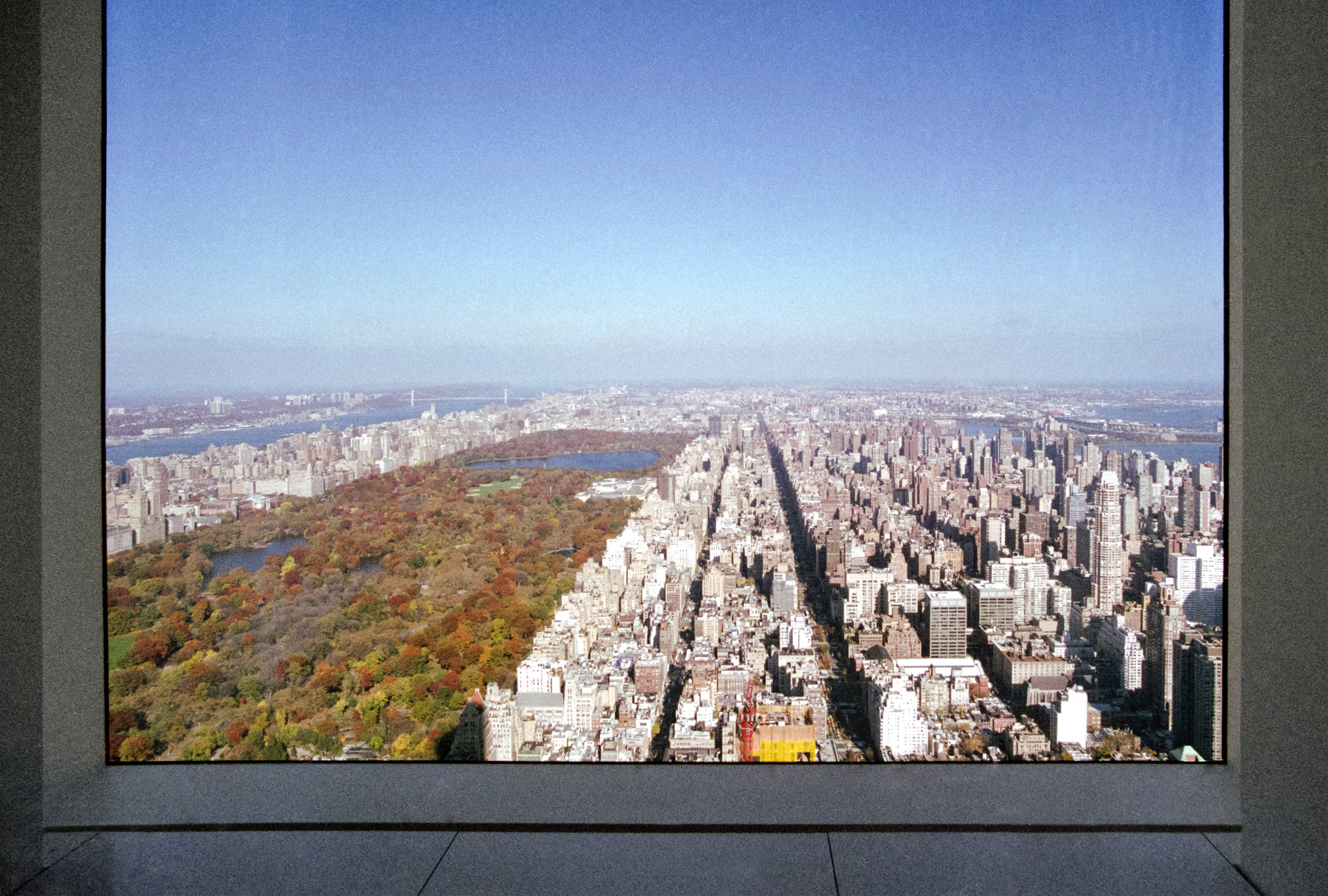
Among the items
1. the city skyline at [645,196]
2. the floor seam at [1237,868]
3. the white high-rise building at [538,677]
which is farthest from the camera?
the city skyline at [645,196]

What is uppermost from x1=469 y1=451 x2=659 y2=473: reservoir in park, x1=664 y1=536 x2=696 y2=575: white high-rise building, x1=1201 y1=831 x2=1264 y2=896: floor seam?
x1=469 y1=451 x2=659 y2=473: reservoir in park

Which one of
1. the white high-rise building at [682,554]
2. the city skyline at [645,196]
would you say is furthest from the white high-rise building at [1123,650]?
the white high-rise building at [682,554]

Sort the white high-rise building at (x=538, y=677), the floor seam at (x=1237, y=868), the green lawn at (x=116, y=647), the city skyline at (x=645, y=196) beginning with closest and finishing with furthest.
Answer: the floor seam at (x=1237, y=868) < the green lawn at (x=116, y=647) < the white high-rise building at (x=538, y=677) < the city skyline at (x=645, y=196)

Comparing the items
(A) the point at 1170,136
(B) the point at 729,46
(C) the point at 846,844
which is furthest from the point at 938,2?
(C) the point at 846,844

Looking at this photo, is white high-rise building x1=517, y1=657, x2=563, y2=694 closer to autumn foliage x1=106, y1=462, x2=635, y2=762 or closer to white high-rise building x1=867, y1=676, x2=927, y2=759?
autumn foliage x1=106, y1=462, x2=635, y2=762

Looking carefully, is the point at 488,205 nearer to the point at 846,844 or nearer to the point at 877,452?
the point at 877,452

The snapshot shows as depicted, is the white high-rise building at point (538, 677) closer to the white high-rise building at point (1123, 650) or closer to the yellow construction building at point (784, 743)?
the yellow construction building at point (784, 743)

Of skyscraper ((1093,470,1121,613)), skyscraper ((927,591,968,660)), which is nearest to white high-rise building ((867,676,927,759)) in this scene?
skyscraper ((927,591,968,660))
